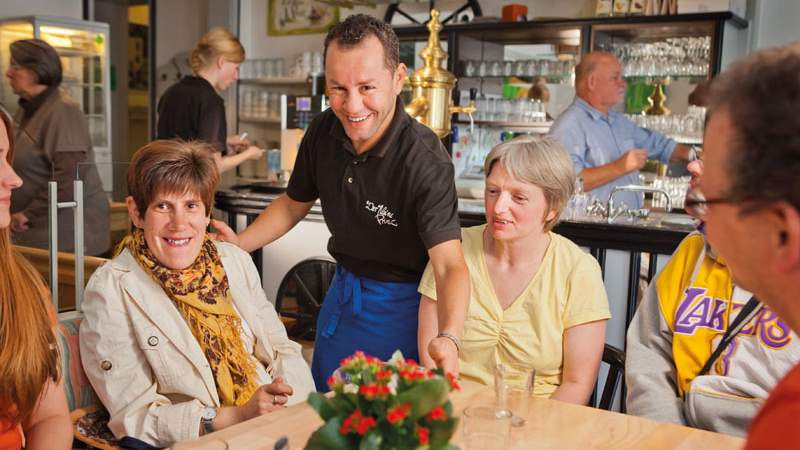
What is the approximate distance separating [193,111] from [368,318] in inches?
97.0

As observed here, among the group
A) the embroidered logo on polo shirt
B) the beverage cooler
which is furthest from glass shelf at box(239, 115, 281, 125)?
the embroidered logo on polo shirt

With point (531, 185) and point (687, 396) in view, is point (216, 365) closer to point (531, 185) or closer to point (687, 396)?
point (531, 185)

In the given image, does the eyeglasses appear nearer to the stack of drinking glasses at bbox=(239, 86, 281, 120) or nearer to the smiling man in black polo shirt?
the smiling man in black polo shirt

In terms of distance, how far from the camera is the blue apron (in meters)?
2.53

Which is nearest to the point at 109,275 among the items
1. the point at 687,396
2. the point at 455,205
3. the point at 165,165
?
the point at 165,165

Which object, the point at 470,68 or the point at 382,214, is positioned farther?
the point at 470,68

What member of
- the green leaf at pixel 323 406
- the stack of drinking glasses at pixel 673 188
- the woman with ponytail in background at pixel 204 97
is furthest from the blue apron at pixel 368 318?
the stack of drinking glasses at pixel 673 188

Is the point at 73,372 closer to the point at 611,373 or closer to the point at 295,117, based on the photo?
the point at 611,373

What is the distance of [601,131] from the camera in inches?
192

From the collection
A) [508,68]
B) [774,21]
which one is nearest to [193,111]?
[508,68]

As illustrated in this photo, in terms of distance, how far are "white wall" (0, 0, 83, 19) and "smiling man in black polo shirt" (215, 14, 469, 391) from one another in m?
6.04

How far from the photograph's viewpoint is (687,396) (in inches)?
79.1

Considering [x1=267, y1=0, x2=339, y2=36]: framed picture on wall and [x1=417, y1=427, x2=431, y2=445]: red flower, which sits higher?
[x1=267, y1=0, x2=339, y2=36]: framed picture on wall

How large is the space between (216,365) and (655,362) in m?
1.16
